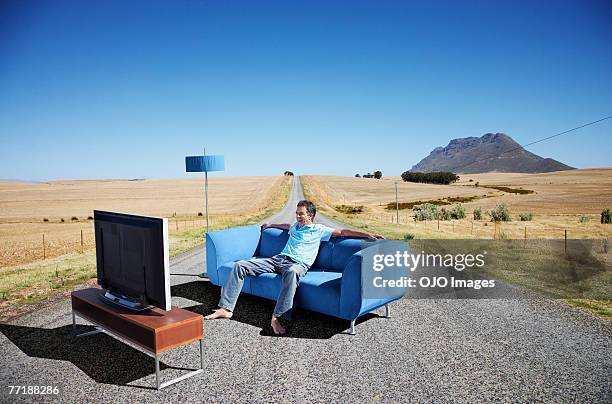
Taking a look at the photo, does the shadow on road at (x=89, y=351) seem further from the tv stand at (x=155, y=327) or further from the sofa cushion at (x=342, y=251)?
the sofa cushion at (x=342, y=251)

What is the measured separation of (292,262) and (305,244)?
29 centimetres

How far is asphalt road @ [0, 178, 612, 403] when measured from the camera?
121 inches

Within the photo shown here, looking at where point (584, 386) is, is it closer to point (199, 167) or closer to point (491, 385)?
point (491, 385)

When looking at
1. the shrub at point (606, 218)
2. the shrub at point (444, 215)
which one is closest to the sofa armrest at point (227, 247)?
the shrub at point (444, 215)

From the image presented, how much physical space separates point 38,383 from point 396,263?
384 centimetres

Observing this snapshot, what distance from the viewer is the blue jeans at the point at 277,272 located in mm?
4555

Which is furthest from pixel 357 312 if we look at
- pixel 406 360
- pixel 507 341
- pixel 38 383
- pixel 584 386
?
pixel 38 383

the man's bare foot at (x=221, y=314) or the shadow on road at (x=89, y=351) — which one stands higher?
the man's bare foot at (x=221, y=314)

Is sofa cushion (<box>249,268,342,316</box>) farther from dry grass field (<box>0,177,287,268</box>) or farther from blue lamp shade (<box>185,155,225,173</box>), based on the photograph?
dry grass field (<box>0,177,287,268</box>)

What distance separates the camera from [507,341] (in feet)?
13.4

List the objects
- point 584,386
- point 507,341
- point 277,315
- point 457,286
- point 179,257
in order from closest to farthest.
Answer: point 584,386, point 507,341, point 277,315, point 457,286, point 179,257

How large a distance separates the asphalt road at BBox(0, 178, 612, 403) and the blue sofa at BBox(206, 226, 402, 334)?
261 millimetres

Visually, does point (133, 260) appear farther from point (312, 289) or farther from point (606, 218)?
point (606, 218)

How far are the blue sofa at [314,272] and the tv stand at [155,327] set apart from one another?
5.21 feet
